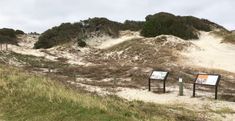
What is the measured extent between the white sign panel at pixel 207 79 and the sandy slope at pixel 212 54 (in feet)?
46.8

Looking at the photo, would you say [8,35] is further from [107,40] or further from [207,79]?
[207,79]

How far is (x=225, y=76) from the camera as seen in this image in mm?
31891

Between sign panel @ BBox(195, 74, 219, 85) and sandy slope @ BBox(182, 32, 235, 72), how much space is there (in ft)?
46.8

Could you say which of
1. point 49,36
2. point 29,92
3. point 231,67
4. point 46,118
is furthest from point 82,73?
point 49,36

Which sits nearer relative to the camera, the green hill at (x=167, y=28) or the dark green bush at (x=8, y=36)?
the green hill at (x=167, y=28)

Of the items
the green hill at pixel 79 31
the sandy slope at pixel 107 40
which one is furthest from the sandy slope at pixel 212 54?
the green hill at pixel 79 31

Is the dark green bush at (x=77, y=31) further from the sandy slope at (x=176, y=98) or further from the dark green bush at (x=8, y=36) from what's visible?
the sandy slope at (x=176, y=98)

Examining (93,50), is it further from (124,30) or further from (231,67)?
(231,67)

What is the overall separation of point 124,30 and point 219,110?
149ft

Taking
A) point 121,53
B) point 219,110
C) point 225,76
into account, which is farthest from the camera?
point 121,53

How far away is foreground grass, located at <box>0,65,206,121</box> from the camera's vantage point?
11.9 metres

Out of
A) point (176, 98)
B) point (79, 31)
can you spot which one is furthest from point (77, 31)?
point (176, 98)

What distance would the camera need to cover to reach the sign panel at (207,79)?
71.3 ft

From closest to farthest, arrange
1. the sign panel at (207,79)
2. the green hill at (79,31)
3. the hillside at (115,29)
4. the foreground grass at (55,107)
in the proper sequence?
the foreground grass at (55,107) → the sign panel at (207,79) → the hillside at (115,29) → the green hill at (79,31)
